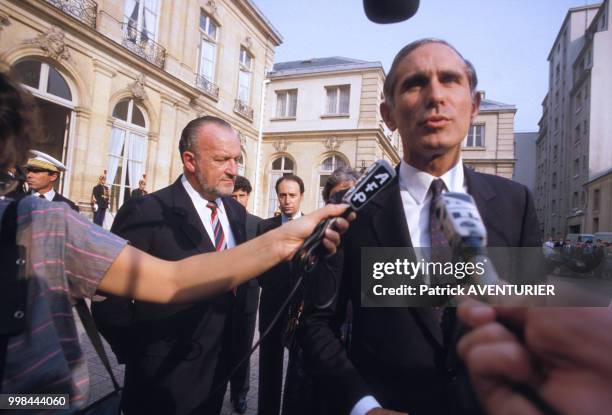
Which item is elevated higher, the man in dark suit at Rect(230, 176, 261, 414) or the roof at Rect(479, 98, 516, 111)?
the roof at Rect(479, 98, 516, 111)

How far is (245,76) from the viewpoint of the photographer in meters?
17.3

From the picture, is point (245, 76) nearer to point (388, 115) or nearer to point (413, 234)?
point (388, 115)

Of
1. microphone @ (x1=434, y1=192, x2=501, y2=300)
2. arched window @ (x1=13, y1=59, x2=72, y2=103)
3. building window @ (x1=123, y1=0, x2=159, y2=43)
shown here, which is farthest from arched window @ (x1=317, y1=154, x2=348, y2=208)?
microphone @ (x1=434, y1=192, x2=501, y2=300)

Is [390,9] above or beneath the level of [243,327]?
above

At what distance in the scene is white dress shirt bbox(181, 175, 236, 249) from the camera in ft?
8.14

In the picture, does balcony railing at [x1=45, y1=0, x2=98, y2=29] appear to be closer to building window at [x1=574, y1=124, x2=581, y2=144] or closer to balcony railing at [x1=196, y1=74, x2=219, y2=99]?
balcony railing at [x1=196, y1=74, x2=219, y2=99]

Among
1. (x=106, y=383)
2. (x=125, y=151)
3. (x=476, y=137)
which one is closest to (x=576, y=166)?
(x=476, y=137)

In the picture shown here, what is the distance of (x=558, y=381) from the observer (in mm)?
395

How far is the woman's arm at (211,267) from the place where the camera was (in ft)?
4.37

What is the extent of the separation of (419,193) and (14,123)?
1.42m

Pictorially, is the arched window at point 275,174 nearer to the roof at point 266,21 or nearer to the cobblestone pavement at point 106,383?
the roof at point 266,21

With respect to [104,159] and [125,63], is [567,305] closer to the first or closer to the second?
[104,159]

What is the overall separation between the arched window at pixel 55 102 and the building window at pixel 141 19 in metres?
2.82

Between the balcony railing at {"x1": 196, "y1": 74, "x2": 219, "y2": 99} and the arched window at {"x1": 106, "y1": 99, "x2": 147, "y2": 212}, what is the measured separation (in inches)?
129
